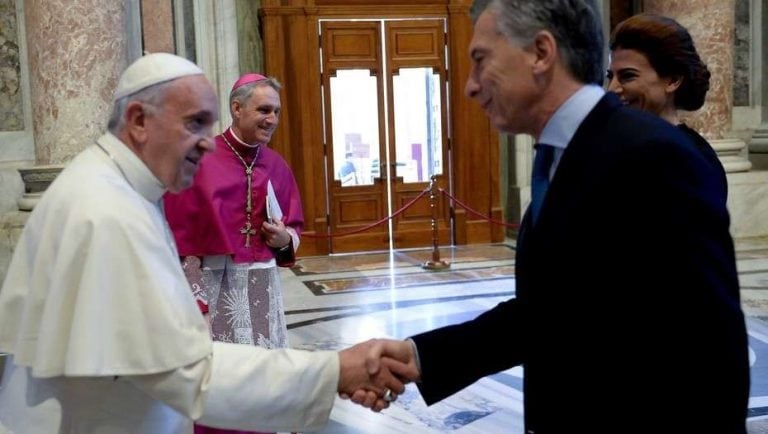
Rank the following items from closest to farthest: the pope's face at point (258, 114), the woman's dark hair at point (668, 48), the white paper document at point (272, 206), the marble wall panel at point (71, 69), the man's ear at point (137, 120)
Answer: the man's ear at point (137, 120), the woman's dark hair at point (668, 48), the pope's face at point (258, 114), the white paper document at point (272, 206), the marble wall panel at point (71, 69)

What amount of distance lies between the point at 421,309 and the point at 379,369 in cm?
548

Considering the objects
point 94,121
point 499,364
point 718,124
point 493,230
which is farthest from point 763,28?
point 499,364

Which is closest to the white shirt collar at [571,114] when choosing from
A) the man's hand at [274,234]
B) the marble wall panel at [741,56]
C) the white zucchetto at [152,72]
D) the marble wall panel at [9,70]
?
the white zucchetto at [152,72]

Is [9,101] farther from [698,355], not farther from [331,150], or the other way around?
[698,355]

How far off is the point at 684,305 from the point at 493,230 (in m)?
10.8

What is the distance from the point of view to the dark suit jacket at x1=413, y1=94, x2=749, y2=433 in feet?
5.08

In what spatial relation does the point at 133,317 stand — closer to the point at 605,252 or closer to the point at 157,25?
the point at 605,252

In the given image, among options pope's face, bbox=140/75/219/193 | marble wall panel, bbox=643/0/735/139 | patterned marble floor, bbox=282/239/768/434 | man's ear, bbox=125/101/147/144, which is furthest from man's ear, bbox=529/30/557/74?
marble wall panel, bbox=643/0/735/139

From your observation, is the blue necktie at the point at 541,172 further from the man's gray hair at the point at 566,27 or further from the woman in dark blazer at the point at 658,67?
the woman in dark blazer at the point at 658,67

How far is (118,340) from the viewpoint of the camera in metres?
1.97

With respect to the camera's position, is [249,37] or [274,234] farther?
[249,37]

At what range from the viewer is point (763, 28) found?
12461mm

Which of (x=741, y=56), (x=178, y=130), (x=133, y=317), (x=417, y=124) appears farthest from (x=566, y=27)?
(x=741, y=56)

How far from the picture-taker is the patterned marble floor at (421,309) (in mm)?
4824
